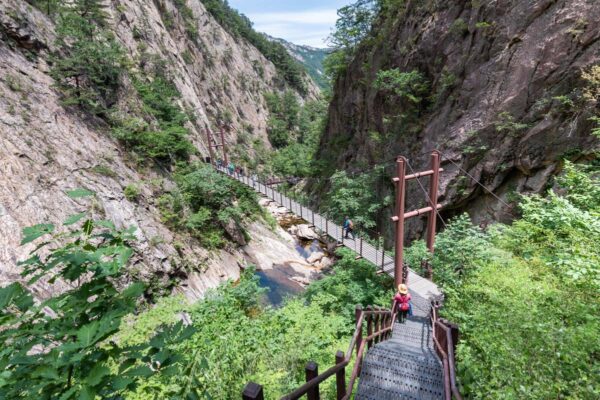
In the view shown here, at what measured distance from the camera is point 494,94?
8398mm

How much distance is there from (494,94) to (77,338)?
408 inches

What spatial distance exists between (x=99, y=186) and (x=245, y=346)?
729 centimetres

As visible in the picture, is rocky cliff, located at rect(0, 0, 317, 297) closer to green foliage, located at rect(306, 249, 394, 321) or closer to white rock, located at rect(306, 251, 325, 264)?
white rock, located at rect(306, 251, 325, 264)

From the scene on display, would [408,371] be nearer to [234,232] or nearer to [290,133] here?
[234,232]

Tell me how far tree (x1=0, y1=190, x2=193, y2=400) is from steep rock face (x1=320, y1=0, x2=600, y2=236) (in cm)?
886

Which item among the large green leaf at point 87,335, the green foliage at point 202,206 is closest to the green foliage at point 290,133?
the green foliage at point 202,206

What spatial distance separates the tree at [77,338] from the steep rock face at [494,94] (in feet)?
29.1

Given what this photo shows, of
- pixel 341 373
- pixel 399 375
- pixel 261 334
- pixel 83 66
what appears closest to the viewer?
pixel 341 373

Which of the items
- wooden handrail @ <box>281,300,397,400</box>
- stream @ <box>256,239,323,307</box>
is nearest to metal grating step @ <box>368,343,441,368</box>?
wooden handrail @ <box>281,300,397,400</box>

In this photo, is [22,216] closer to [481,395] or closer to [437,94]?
[481,395]

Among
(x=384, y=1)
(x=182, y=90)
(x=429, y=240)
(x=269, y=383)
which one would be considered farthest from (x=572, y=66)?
(x=182, y=90)

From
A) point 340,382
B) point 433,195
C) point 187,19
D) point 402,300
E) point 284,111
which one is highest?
point 187,19

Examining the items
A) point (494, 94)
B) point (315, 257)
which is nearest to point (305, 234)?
point (315, 257)

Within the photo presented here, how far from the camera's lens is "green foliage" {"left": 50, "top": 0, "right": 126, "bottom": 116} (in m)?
10.5
